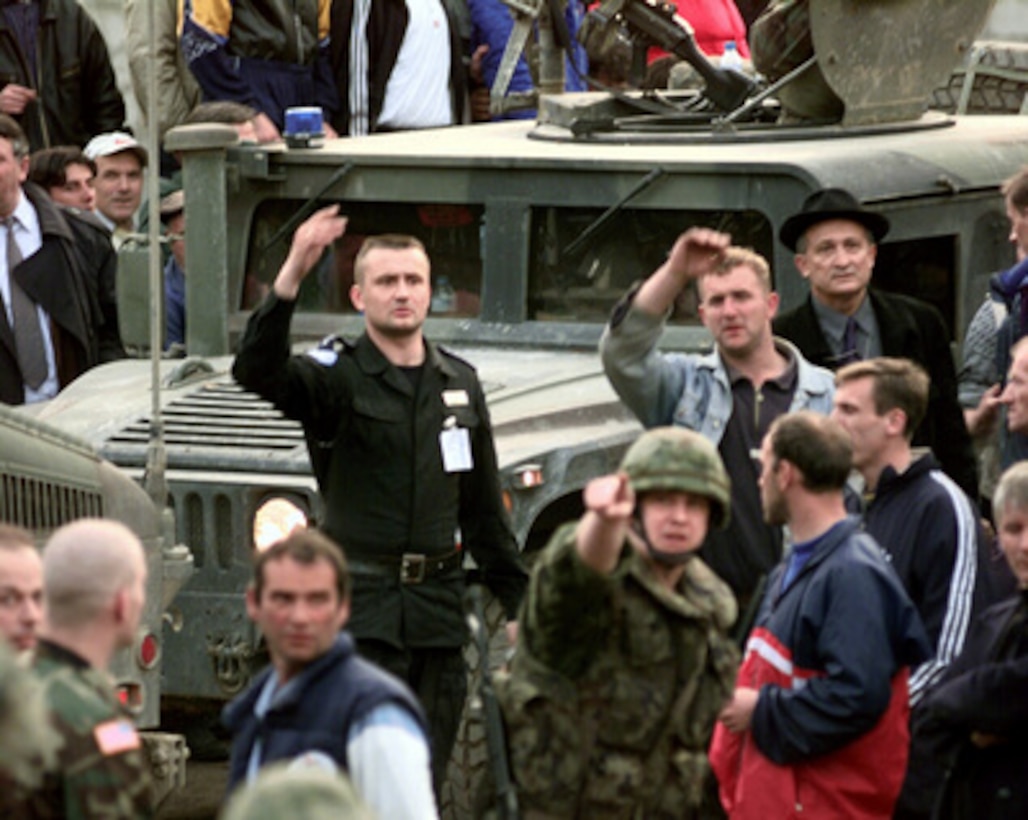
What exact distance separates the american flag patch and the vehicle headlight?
294 cm

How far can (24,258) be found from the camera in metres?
10.4

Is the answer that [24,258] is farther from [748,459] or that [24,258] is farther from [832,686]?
[832,686]

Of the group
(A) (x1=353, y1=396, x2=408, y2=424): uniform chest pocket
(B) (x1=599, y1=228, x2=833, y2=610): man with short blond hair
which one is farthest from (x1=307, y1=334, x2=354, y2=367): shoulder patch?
(B) (x1=599, y1=228, x2=833, y2=610): man with short blond hair

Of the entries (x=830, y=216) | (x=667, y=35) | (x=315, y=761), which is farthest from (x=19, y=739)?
(x=667, y=35)

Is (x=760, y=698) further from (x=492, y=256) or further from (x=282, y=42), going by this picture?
(x=282, y=42)

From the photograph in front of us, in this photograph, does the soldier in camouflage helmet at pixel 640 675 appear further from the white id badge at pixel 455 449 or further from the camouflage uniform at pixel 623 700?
the white id badge at pixel 455 449

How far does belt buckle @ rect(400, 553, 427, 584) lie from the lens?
7402mm

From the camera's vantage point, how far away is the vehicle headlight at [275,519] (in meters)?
8.22

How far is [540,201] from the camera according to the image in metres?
9.22

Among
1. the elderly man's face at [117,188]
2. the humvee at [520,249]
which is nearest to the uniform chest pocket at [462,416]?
the humvee at [520,249]

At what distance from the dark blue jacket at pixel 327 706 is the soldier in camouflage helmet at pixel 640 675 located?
0.61 metres

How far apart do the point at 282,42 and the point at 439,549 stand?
5092mm

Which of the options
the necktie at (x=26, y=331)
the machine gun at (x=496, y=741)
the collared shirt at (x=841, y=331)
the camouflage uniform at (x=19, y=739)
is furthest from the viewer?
the necktie at (x=26, y=331)

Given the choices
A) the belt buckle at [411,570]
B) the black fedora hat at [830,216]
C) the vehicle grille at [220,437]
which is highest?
the black fedora hat at [830,216]
